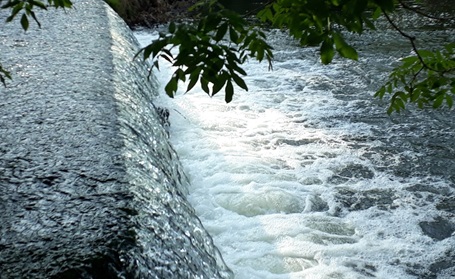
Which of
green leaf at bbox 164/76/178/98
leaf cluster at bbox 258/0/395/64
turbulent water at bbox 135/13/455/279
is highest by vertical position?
leaf cluster at bbox 258/0/395/64

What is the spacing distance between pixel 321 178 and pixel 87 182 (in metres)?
2.22

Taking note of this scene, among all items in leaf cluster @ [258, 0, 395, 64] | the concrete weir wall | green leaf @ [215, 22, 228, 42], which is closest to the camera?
leaf cluster @ [258, 0, 395, 64]

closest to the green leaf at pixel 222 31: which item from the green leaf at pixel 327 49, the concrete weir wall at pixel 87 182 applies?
the green leaf at pixel 327 49

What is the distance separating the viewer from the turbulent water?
3465 mm

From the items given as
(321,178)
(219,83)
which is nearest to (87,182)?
(219,83)

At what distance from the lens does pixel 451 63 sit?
2.19m

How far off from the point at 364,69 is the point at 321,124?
78.1 inches

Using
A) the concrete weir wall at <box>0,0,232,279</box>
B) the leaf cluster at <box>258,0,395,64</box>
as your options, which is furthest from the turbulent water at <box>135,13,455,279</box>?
the leaf cluster at <box>258,0,395,64</box>

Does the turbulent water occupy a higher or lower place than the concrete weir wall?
lower

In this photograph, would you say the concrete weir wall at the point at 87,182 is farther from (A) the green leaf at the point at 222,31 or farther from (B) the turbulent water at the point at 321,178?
(A) the green leaf at the point at 222,31

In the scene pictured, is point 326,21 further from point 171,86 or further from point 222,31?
point 171,86

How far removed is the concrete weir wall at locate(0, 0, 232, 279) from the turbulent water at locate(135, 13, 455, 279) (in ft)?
1.49

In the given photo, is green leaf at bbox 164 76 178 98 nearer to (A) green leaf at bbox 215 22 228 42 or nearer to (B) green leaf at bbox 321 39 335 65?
(A) green leaf at bbox 215 22 228 42

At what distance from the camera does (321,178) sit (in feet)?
14.9
